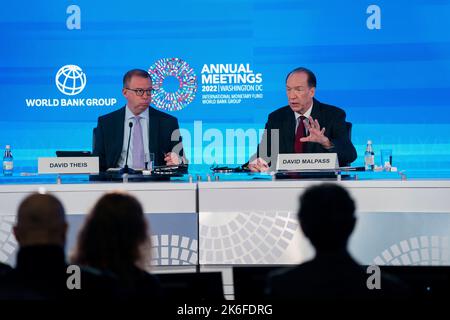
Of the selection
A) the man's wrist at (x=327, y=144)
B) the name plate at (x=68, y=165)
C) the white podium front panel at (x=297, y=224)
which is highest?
the man's wrist at (x=327, y=144)

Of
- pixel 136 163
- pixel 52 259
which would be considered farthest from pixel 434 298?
pixel 136 163

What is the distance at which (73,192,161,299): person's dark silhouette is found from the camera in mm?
2273

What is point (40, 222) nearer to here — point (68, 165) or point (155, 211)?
point (155, 211)

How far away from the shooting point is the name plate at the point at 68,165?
4.25 meters

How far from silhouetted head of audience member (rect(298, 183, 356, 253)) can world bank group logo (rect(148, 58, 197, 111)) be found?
4127mm

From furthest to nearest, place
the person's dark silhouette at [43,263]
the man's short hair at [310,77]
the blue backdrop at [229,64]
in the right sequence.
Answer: the blue backdrop at [229,64], the man's short hair at [310,77], the person's dark silhouette at [43,263]

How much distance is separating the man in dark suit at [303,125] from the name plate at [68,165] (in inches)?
60.3

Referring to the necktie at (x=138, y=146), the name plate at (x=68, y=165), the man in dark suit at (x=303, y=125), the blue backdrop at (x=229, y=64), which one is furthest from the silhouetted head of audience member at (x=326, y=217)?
the blue backdrop at (x=229, y=64)

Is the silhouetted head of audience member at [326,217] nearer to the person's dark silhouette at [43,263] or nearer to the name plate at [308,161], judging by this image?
the person's dark silhouette at [43,263]

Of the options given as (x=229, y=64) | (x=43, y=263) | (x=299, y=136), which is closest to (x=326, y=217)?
(x=43, y=263)

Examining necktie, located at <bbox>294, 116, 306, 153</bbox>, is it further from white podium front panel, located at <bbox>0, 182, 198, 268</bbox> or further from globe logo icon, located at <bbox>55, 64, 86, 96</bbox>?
globe logo icon, located at <bbox>55, 64, 86, 96</bbox>

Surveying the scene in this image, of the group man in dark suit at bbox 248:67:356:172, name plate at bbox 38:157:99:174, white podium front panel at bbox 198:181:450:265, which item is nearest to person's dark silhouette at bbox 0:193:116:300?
white podium front panel at bbox 198:181:450:265

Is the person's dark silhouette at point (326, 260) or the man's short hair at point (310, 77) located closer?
the person's dark silhouette at point (326, 260)

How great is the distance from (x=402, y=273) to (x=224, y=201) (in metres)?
1.39
